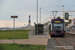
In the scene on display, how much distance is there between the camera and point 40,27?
35094mm

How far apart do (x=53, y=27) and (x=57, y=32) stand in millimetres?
1125

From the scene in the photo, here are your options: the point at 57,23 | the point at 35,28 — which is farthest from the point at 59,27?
the point at 35,28

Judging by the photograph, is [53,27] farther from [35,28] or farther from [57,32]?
[35,28]

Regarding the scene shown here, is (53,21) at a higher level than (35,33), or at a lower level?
higher

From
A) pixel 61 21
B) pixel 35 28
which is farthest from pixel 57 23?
pixel 35 28

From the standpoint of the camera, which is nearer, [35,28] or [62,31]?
[62,31]

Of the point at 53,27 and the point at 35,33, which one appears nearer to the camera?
the point at 53,27

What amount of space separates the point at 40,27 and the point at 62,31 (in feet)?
29.9

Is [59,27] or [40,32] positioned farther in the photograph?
[40,32]

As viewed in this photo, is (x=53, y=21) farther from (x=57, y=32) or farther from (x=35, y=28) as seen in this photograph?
(x=35, y=28)

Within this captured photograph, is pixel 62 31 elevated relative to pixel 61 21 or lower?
lower

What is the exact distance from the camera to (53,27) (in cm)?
2694

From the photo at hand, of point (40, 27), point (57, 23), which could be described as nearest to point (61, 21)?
point (57, 23)

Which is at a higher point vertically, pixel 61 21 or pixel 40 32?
pixel 61 21
